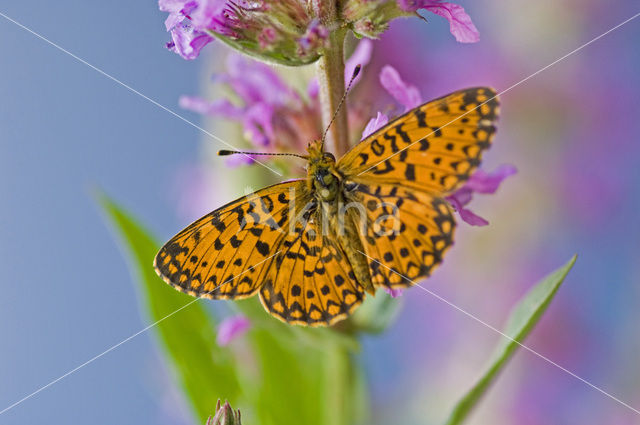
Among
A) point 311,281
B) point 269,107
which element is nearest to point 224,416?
point 311,281

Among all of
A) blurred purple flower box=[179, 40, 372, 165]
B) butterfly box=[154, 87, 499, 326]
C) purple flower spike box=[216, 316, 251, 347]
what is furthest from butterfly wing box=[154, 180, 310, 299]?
purple flower spike box=[216, 316, 251, 347]

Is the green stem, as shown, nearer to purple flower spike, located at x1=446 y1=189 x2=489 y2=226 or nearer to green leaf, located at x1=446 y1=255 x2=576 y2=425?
purple flower spike, located at x1=446 y1=189 x2=489 y2=226

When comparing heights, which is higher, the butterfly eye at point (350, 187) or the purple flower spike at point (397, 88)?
the purple flower spike at point (397, 88)

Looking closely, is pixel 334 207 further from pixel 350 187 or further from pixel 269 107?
pixel 269 107

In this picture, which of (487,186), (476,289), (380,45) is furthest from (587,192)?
(487,186)

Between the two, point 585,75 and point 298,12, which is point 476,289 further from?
point 298,12

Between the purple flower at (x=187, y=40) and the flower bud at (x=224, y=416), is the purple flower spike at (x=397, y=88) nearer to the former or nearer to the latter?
the purple flower at (x=187, y=40)

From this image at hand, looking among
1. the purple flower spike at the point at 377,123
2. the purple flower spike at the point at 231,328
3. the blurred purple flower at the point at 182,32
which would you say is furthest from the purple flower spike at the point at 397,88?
the purple flower spike at the point at 231,328
